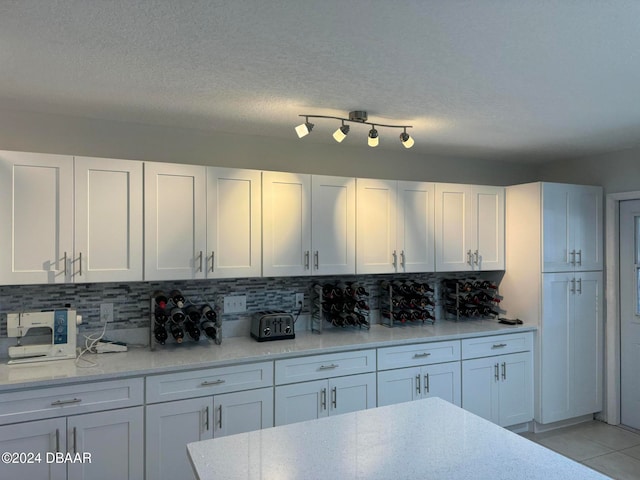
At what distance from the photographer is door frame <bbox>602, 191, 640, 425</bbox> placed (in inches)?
159

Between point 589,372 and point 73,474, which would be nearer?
point 73,474

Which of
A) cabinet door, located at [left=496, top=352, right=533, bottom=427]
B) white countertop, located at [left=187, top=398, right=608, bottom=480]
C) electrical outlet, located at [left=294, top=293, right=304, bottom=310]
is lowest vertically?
cabinet door, located at [left=496, top=352, right=533, bottom=427]

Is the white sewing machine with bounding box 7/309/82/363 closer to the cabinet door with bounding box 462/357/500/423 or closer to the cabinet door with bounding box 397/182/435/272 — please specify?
the cabinet door with bounding box 397/182/435/272

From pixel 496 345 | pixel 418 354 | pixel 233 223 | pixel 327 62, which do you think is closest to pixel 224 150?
pixel 233 223

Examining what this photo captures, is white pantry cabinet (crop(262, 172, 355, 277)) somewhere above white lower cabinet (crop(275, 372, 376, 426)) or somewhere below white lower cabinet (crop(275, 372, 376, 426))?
above

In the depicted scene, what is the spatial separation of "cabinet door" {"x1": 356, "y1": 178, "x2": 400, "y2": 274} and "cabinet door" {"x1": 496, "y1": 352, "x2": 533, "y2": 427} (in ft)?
4.23

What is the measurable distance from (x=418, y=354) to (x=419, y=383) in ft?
0.72

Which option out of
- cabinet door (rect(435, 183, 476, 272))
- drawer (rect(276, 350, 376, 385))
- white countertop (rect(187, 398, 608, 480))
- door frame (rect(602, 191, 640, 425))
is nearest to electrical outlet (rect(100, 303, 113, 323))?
drawer (rect(276, 350, 376, 385))

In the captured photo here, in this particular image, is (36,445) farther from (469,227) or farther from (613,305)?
(613,305)

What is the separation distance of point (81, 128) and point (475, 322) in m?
3.52

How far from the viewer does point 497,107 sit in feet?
8.84

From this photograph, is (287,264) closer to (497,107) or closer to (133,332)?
(133,332)

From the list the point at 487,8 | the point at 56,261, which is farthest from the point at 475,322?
the point at 56,261

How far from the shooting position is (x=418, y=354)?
3367 millimetres
